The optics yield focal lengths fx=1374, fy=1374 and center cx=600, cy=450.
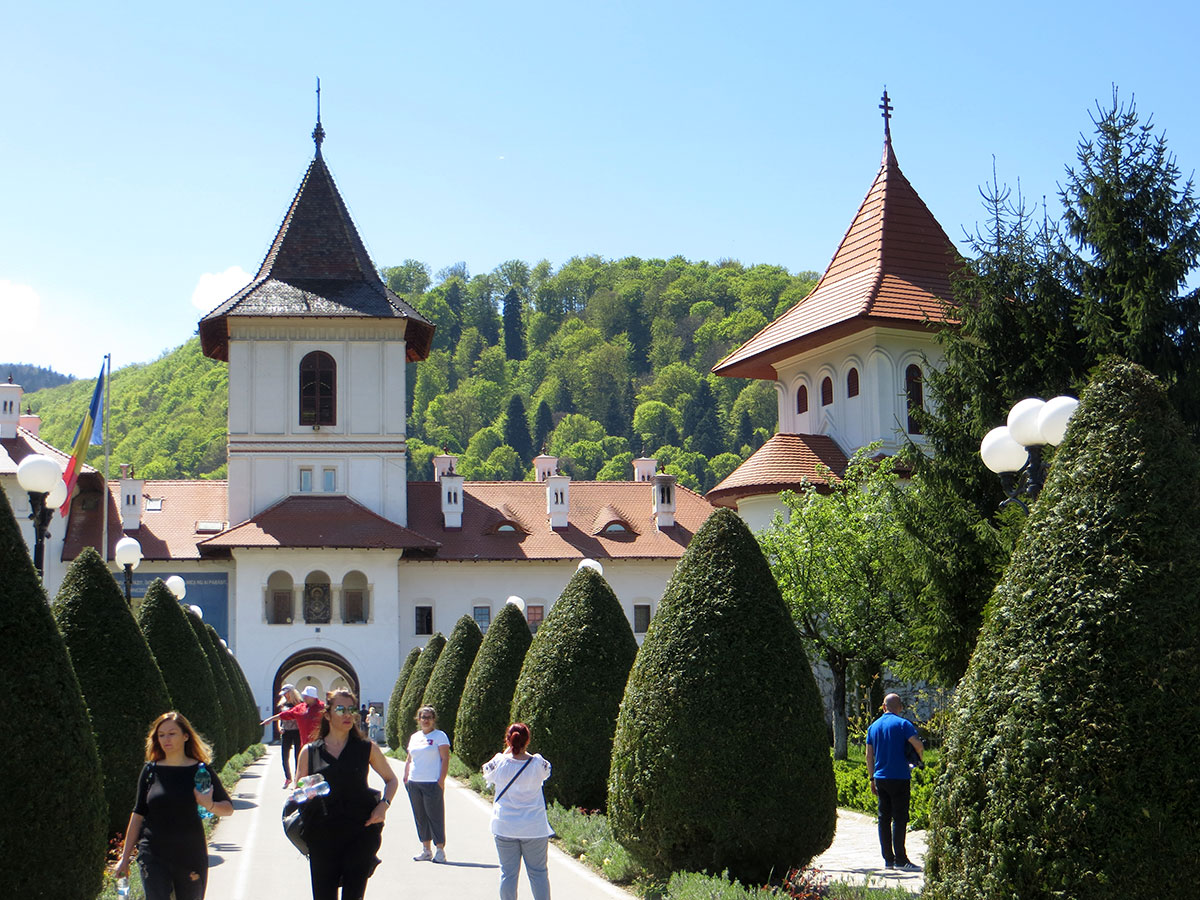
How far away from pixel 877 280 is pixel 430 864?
27830mm

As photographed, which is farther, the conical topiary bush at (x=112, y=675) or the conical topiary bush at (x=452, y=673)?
the conical topiary bush at (x=452, y=673)

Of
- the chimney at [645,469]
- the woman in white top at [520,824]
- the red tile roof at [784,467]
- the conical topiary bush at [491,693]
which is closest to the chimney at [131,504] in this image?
the chimney at [645,469]

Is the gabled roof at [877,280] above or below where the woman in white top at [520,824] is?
above

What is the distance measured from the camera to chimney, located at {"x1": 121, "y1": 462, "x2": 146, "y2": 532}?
4934cm

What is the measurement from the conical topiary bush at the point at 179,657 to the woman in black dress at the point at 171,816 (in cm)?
1060

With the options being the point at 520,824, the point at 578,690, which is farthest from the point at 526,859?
the point at 578,690

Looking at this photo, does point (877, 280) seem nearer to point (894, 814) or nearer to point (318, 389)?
point (318, 389)

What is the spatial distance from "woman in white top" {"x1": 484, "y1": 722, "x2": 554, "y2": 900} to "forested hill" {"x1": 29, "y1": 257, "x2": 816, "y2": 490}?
85226 millimetres

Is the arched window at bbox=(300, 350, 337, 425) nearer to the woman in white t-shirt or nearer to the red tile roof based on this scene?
the red tile roof

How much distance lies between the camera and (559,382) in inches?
4818

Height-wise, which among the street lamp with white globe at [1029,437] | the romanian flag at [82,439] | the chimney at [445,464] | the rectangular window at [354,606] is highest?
the chimney at [445,464]

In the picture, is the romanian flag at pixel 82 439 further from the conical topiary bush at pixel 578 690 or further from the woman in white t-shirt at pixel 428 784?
the woman in white t-shirt at pixel 428 784

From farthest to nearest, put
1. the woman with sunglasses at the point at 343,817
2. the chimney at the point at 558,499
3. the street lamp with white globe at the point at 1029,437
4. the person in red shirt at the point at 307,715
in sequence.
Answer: the chimney at the point at 558,499 → the person in red shirt at the point at 307,715 → the street lamp with white globe at the point at 1029,437 → the woman with sunglasses at the point at 343,817

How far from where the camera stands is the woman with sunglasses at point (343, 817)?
7.75 metres
